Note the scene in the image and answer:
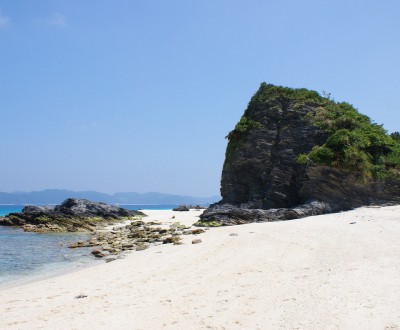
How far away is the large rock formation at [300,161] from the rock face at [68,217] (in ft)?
46.0

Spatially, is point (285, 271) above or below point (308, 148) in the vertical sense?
below

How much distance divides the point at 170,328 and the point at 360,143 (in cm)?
2728

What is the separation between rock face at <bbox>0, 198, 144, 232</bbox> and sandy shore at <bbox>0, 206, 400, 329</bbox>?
2195 cm

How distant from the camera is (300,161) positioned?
106 ft

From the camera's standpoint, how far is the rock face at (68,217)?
119 ft

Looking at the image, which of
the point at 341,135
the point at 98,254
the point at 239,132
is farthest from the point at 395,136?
the point at 98,254

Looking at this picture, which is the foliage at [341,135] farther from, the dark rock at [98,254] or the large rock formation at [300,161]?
the dark rock at [98,254]

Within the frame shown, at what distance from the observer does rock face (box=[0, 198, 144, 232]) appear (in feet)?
119

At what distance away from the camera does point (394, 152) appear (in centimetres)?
3053

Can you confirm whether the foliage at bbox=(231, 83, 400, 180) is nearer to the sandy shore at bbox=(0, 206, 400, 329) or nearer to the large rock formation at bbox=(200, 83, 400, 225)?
the large rock formation at bbox=(200, 83, 400, 225)

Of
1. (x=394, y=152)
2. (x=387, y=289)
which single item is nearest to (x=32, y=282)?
(x=387, y=289)

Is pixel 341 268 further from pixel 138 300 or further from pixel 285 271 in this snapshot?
pixel 138 300

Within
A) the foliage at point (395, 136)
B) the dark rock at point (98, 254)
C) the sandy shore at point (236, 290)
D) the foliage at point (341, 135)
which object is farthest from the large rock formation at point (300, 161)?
the sandy shore at point (236, 290)

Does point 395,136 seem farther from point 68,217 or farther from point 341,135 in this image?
point 68,217
